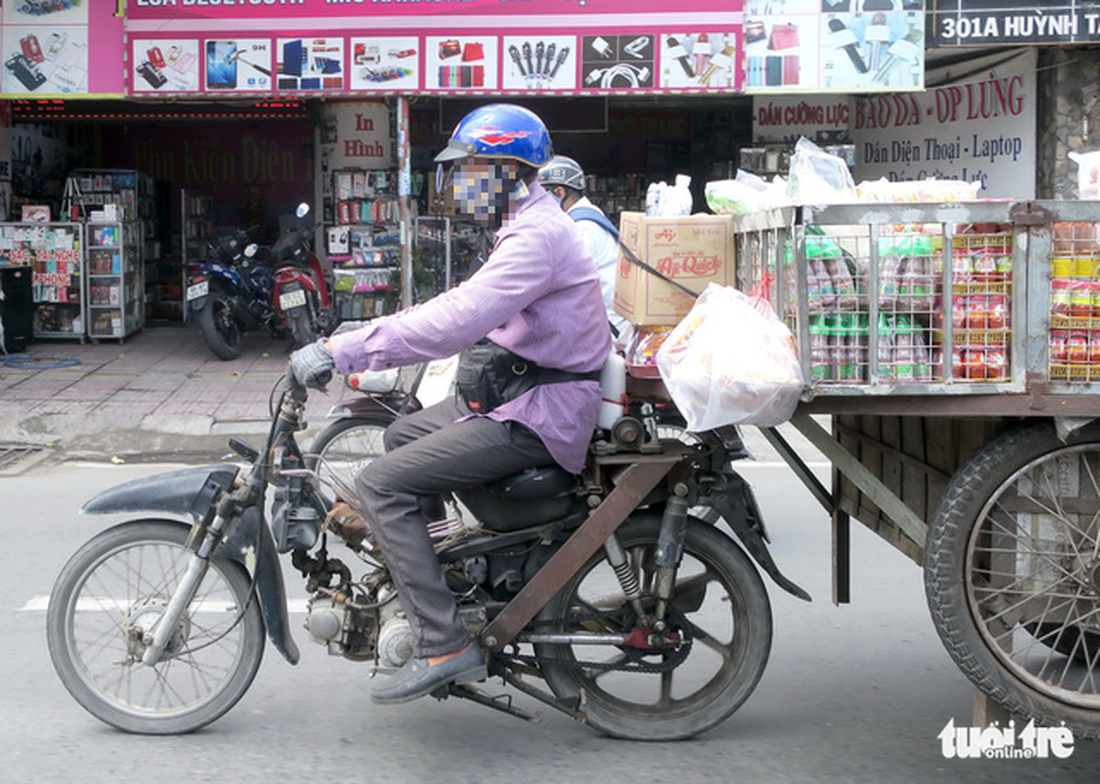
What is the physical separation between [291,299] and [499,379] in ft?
27.6

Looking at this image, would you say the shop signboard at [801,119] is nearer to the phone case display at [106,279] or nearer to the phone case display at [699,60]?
the phone case display at [699,60]

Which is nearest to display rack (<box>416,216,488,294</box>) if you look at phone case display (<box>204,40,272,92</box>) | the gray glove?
phone case display (<box>204,40,272,92</box>)

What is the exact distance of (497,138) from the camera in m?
3.82

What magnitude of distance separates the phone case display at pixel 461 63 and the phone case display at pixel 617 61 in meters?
0.80

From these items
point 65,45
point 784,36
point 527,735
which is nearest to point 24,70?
point 65,45

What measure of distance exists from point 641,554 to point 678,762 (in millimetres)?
612

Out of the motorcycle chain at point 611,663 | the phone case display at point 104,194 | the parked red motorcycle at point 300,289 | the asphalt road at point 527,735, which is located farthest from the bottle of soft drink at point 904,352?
the phone case display at point 104,194

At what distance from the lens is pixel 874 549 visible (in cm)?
649

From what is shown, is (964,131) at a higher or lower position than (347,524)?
higher

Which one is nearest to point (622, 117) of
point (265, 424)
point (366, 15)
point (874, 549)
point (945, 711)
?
point (366, 15)

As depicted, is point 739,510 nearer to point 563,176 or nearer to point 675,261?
point 675,261

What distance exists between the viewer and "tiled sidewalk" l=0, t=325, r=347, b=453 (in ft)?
31.0

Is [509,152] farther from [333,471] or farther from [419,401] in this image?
[419,401]

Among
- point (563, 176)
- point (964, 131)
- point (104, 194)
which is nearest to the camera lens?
point (563, 176)
